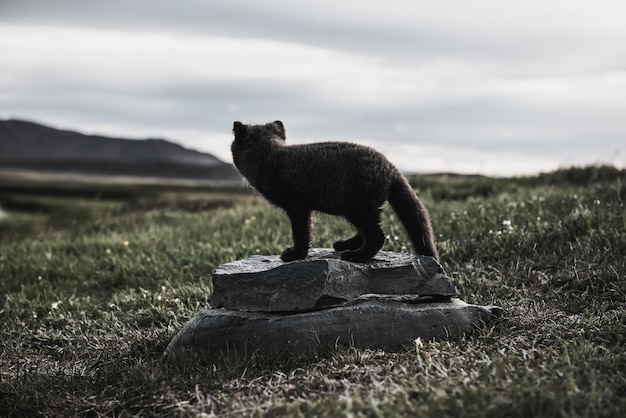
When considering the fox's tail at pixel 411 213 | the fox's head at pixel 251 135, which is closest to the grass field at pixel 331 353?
the fox's tail at pixel 411 213

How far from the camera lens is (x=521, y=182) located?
16344 millimetres

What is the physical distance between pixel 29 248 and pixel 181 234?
10.0ft

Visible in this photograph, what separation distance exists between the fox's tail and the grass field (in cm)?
107

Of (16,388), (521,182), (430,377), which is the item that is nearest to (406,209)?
(430,377)

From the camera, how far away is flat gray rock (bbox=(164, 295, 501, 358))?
615cm

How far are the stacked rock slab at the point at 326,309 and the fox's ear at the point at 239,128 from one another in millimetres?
1341

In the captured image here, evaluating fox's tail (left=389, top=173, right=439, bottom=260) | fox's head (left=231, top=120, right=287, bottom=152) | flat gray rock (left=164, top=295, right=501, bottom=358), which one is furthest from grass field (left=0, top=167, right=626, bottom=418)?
fox's head (left=231, top=120, right=287, bottom=152)

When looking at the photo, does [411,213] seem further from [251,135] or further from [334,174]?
[251,135]

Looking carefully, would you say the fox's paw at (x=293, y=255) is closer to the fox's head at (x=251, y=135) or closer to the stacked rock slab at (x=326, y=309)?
the stacked rock slab at (x=326, y=309)

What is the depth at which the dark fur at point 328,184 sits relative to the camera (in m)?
6.24

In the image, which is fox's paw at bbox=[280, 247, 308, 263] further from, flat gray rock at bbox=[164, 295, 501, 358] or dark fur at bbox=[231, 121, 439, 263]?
flat gray rock at bbox=[164, 295, 501, 358]

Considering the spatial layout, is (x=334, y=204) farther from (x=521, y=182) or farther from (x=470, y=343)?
(x=521, y=182)

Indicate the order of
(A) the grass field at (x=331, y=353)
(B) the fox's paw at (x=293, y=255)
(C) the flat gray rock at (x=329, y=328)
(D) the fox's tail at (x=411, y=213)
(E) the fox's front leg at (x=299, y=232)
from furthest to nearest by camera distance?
(B) the fox's paw at (x=293, y=255) → (D) the fox's tail at (x=411, y=213) → (E) the fox's front leg at (x=299, y=232) → (C) the flat gray rock at (x=329, y=328) → (A) the grass field at (x=331, y=353)

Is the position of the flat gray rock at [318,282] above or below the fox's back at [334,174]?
below
